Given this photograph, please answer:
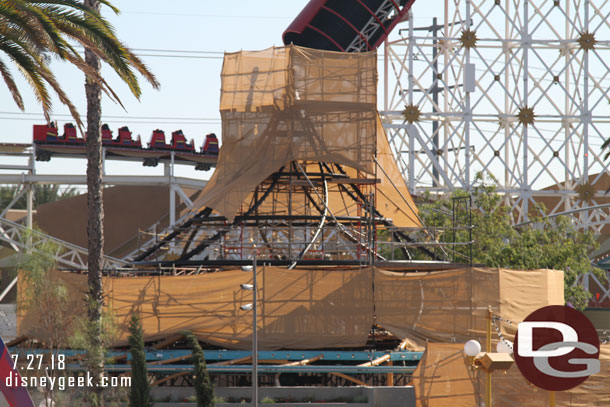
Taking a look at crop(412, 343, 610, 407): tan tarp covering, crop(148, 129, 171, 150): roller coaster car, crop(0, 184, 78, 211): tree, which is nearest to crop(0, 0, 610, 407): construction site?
crop(412, 343, 610, 407): tan tarp covering

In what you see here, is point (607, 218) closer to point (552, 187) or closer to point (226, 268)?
point (552, 187)

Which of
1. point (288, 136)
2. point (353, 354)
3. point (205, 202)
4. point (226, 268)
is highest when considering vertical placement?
point (288, 136)

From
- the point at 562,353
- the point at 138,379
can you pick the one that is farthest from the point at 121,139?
the point at 562,353

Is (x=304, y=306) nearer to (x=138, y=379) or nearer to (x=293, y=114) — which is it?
(x=138, y=379)

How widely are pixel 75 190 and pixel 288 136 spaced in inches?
2467

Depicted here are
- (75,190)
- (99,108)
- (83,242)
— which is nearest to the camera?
(99,108)

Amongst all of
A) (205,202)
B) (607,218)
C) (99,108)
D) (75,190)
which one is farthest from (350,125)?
(75,190)

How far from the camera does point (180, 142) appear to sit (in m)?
70.3

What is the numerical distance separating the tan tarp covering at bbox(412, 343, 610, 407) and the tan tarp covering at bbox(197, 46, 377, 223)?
1259cm

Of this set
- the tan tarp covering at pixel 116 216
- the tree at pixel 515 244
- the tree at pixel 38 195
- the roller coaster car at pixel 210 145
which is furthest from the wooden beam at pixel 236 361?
the tree at pixel 38 195

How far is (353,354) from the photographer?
1158 inches

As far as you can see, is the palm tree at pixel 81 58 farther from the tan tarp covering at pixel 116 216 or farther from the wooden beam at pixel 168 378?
the tan tarp covering at pixel 116 216

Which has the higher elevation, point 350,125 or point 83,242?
point 350,125

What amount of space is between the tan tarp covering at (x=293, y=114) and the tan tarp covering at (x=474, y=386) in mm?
12593
